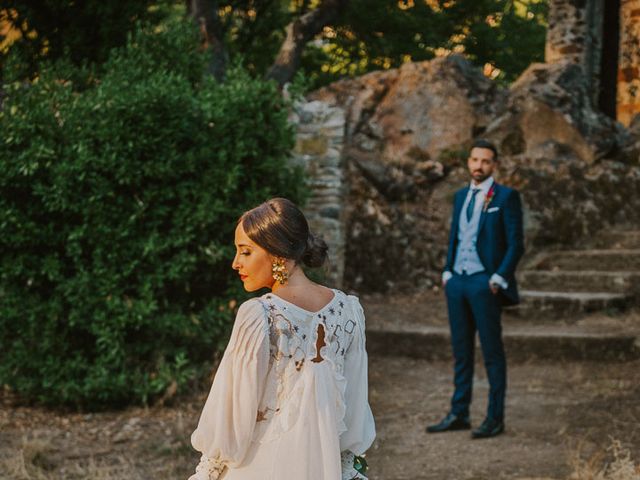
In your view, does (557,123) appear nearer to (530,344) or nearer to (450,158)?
(450,158)

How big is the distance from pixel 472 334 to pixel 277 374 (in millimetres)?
4109

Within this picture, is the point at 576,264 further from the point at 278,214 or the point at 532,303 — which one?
the point at 278,214

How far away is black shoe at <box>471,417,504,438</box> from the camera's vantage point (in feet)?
22.7

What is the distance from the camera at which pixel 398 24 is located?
18984mm

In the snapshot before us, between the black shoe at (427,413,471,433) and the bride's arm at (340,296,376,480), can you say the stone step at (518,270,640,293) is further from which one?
the bride's arm at (340,296,376,480)

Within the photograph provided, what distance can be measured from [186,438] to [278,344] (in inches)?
155

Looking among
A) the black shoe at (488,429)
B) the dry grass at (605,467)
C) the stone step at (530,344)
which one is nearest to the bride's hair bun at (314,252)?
the dry grass at (605,467)

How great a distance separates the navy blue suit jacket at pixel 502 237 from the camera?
6.85 metres

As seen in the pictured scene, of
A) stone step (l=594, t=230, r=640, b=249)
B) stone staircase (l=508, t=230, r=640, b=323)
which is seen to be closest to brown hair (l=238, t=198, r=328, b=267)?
stone staircase (l=508, t=230, r=640, b=323)

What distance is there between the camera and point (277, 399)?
3.20 metres

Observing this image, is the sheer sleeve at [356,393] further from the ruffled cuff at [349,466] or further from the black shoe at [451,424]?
the black shoe at [451,424]

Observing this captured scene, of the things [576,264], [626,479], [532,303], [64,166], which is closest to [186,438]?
[64,166]

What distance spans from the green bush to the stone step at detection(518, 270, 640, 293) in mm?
4514

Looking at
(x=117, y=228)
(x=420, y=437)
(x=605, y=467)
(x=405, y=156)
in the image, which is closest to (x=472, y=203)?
(x=420, y=437)
